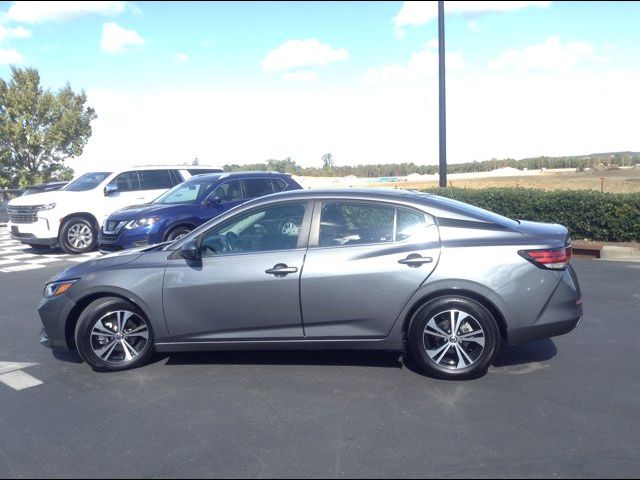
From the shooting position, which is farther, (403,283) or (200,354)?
(200,354)

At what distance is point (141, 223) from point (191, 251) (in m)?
5.61

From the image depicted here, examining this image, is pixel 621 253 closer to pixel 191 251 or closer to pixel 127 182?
pixel 191 251

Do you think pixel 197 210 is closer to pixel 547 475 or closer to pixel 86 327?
pixel 86 327

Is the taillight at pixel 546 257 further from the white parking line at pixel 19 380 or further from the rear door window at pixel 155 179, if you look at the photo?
the rear door window at pixel 155 179

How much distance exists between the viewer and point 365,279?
15.7 ft

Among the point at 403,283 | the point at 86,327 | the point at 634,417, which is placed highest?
the point at 403,283

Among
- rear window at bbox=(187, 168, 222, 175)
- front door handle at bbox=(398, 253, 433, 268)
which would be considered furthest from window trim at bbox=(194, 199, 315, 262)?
rear window at bbox=(187, 168, 222, 175)

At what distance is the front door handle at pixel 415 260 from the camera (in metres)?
4.75

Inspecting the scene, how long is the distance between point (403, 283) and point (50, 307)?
3.15 metres

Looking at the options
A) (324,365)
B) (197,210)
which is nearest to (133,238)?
(197,210)

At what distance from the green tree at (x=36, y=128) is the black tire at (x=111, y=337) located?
26.8 meters

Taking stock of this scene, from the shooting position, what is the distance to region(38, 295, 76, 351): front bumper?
17.0 ft

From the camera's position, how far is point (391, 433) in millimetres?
3910

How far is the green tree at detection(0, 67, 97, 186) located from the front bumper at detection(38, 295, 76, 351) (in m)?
26.5
